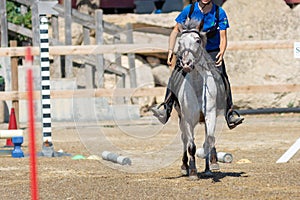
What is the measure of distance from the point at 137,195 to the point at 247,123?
371 inches

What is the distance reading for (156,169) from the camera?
34.8 ft

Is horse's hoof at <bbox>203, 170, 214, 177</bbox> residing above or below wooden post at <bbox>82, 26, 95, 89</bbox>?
below

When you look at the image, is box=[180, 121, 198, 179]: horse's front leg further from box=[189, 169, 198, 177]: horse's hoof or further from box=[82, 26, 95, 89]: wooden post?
box=[82, 26, 95, 89]: wooden post

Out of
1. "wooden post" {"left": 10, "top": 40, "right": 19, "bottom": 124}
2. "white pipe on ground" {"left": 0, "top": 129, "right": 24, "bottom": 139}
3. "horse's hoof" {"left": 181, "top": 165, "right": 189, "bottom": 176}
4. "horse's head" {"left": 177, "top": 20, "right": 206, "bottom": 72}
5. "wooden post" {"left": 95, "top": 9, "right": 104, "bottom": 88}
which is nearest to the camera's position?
→ "horse's head" {"left": 177, "top": 20, "right": 206, "bottom": 72}

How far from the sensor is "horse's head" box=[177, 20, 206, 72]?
9.05 m

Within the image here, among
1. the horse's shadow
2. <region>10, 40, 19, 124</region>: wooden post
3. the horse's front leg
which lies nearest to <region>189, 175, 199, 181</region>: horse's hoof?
the horse's front leg

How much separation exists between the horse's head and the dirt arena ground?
1253 mm

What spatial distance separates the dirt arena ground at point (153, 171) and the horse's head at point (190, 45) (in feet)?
4.11

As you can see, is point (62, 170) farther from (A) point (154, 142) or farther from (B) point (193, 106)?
(A) point (154, 142)

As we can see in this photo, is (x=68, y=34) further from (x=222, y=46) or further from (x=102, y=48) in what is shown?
(x=222, y=46)

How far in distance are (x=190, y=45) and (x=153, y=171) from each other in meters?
2.03

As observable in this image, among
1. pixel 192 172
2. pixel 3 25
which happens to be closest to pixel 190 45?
pixel 192 172

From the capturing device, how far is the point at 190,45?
9125 millimetres

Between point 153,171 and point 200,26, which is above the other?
point 200,26
